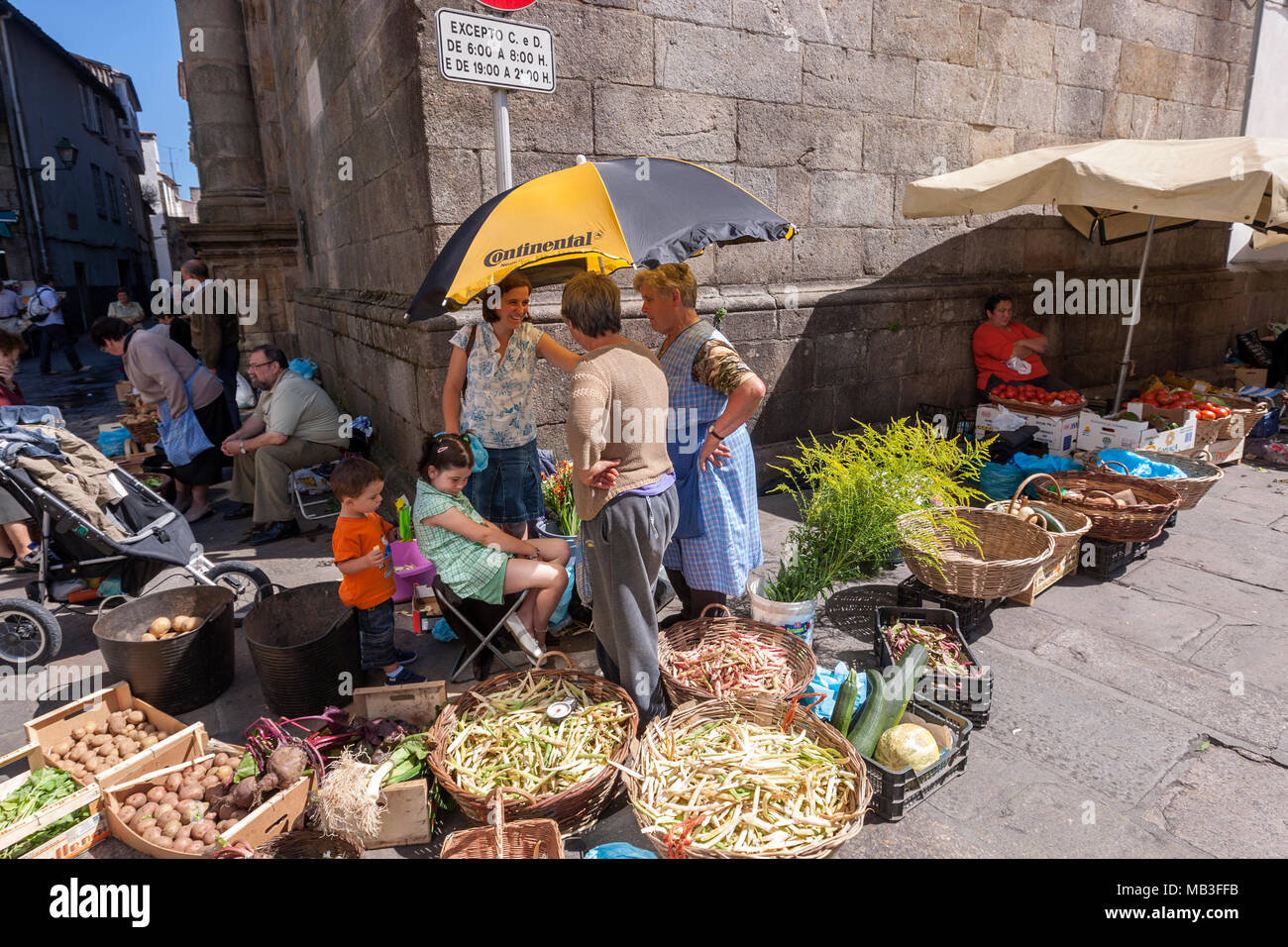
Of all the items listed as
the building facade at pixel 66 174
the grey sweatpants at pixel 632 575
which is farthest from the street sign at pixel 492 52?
the building facade at pixel 66 174

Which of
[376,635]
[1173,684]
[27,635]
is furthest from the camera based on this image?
[27,635]

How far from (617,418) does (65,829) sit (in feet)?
8.43

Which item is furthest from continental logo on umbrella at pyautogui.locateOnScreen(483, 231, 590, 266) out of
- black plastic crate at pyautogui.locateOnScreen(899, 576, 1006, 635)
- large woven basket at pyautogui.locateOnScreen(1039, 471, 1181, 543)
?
large woven basket at pyautogui.locateOnScreen(1039, 471, 1181, 543)

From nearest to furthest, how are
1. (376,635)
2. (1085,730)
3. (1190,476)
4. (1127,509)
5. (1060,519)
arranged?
(1085,730)
(376,635)
(1127,509)
(1060,519)
(1190,476)

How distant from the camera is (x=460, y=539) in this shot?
146 inches

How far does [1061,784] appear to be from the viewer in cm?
308

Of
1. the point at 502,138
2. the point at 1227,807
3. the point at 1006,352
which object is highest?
the point at 502,138

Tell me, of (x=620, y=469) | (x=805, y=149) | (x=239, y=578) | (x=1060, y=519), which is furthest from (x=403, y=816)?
(x=805, y=149)

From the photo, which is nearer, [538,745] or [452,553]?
[538,745]

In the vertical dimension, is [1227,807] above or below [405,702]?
below

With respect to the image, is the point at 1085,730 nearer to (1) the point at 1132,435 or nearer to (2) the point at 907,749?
(2) the point at 907,749

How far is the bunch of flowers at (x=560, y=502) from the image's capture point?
15.5 feet
